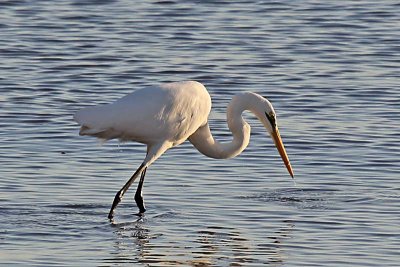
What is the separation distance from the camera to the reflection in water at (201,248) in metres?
9.35

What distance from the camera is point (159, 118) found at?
10.8 meters

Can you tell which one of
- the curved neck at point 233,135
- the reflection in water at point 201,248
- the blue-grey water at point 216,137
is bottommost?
the blue-grey water at point 216,137

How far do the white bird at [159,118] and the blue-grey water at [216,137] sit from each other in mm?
400

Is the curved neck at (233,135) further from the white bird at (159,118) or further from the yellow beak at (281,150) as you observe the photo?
the yellow beak at (281,150)

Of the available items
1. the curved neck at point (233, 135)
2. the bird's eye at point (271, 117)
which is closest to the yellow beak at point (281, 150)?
the bird's eye at point (271, 117)

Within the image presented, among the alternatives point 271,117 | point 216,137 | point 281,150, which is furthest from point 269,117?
point 216,137

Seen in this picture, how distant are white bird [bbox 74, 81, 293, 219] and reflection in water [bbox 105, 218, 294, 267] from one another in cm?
77

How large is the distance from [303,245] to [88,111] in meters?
1.98

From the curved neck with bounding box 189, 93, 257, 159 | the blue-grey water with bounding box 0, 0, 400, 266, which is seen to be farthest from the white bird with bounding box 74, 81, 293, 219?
the blue-grey water with bounding box 0, 0, 400, 266

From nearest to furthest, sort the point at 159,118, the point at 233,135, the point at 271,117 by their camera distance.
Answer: the point at 159,118
the point at 271,117
the point at 233,135

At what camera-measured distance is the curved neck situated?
37.0 feet

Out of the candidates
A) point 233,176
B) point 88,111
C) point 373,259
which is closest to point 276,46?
point 233,176

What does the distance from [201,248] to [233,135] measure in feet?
6.36

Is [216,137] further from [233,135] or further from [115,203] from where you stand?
[115,203]
